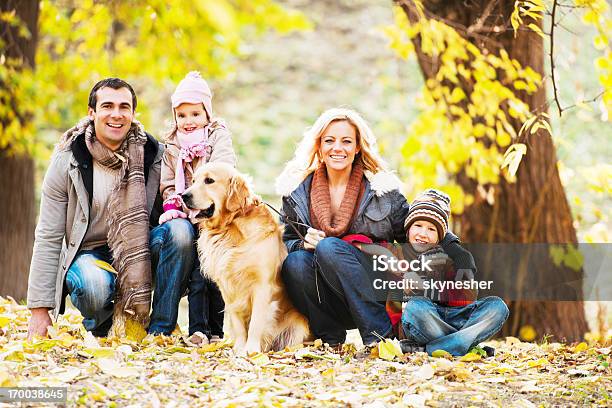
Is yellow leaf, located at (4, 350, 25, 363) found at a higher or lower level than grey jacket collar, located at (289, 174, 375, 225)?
lower

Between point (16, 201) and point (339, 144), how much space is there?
3445 mm

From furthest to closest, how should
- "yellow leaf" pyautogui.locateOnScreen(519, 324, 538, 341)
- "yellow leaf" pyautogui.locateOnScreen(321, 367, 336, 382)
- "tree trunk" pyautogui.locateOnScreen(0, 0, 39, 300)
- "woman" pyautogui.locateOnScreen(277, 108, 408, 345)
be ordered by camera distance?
1. "tree trunk" pyautogui.locateOnScreen(0, 0, 39, 300)
2. "yellow leaf" pyautogui.locateOnScreen(519, 324, 538, 341)
3. "woman" pyautogui.locateOnScreen(277, 108, 408, 345)
4. "yellow leaf" pyautogui.locateOnScreen(321, 367, 336, 382)

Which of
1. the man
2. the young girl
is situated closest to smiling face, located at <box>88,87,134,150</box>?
the man

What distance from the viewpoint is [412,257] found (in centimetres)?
367

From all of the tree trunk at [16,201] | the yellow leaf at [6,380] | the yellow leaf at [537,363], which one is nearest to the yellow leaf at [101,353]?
the yellow leaf at [6,380]

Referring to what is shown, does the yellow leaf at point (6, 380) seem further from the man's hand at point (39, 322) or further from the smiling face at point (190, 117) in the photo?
the smiling face at point (190, 117)

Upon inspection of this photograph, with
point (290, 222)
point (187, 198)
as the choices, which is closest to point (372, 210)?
point (290, 222)

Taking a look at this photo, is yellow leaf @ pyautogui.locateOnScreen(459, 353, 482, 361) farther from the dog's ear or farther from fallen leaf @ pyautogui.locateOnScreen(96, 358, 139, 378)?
fallen leaf @ pyautogui.locateOnScreen(96, 358, 139, 378)

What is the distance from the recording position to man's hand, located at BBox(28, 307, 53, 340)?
12.2ft

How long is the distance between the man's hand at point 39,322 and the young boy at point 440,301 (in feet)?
5.86

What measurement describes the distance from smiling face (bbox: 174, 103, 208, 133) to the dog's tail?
109 centimetres

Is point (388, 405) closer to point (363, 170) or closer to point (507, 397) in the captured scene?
point (507, 397)

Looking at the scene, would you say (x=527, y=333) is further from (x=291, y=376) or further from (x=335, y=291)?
(x=291, y=376)

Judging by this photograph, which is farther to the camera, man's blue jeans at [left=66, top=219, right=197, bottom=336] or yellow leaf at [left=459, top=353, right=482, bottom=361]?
man's blue jeans at [left=66, top=219, right=197, bottom=336]
